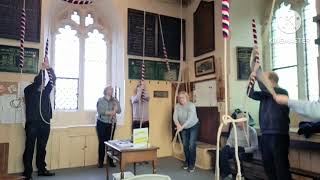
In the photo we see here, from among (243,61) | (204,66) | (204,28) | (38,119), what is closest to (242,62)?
(243,61)

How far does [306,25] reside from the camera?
3947 millimetres

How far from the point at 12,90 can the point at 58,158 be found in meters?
1.29

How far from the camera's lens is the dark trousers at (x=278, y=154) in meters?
2.62

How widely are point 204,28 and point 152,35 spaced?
1040 millimetres

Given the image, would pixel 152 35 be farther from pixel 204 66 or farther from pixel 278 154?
pixel 278 154

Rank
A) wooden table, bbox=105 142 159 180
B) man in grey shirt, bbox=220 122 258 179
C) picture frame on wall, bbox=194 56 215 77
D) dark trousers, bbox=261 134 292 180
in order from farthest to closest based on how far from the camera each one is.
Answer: picture frame on wall, bbox=194 56 215 77 → man in grey shirt, bbox=220 122 258 179 → wooden table, bbox=105 142 159 180 → dark trousers, bbox=261 134 292 180

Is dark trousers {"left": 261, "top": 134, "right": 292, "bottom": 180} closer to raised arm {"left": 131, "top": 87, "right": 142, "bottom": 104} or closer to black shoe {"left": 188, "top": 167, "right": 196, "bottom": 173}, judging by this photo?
black shoe {"left": 188, "top": 167, "right": 196, "bottom": 173}

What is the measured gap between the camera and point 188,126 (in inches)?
178

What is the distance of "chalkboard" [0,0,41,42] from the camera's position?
431 cm

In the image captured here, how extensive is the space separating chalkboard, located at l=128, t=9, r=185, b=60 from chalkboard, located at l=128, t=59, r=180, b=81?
6.0 inches

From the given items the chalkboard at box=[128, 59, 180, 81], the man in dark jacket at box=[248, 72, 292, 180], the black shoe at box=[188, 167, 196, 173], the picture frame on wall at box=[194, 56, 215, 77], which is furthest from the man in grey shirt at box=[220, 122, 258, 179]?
the chalkboard at box=[128, 59, 180, 81]

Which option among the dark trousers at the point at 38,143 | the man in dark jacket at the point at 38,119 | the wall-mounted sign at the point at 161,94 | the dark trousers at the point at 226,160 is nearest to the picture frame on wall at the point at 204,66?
the wall-mounted sign at the point at 161,94

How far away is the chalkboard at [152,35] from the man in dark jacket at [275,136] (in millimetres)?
3076

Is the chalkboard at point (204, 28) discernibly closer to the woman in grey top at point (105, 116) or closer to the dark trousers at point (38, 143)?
the woman in grey top at point (105, 116)
